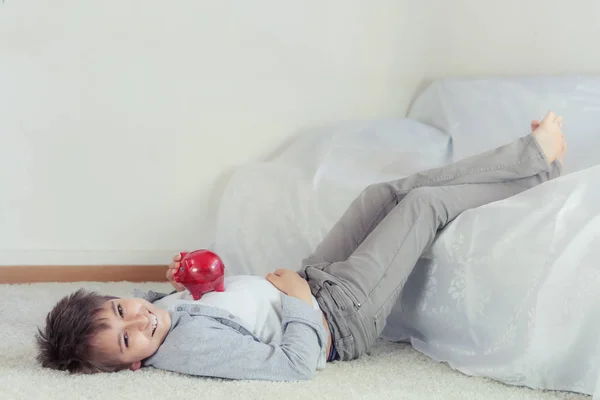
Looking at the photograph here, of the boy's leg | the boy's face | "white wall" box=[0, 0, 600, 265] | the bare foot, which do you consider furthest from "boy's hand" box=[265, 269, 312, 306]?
"white wall" box=[0, 0, 600, 265]

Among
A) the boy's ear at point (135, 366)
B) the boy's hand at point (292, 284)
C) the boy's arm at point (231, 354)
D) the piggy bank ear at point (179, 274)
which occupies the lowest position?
the boy's ear at point (135, 366)

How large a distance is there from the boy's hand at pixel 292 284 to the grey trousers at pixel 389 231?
1.2 inches

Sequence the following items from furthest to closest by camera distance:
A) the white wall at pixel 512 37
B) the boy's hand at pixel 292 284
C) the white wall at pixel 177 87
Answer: the white wall at pixel 177 87 → the white wall at pixel 512 37 → the boy's hand at pixel 292 284

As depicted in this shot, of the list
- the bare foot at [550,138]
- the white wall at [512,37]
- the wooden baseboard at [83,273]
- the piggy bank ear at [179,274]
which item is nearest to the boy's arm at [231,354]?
the piggy bank ear at [179,274]

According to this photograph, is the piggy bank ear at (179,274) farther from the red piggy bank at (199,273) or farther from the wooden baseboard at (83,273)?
the wooden baseboard at (83,273)

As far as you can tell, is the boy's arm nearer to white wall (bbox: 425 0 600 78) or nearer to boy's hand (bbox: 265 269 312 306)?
boy's hand (bbox: 265 269 312 306)

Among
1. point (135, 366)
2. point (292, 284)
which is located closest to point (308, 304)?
point (292, 284)

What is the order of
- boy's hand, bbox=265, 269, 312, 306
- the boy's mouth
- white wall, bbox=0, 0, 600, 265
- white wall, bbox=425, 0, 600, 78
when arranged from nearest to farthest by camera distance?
the boy's mouth < boy's hand, bbox=265, 269, 312, 306 < white wall, bbox=425, 0, 600, 78 < white wall, bbox=0, 0, 600, 265

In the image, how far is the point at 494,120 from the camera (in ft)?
6.79

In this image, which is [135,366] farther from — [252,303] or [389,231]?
[389,231]

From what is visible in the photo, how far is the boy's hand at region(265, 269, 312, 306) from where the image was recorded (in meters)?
1.43

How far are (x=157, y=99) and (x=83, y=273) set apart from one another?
59 centimetres

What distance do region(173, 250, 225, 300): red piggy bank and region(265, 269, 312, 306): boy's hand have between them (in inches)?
4.9

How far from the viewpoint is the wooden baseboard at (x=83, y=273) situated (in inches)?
91.9
